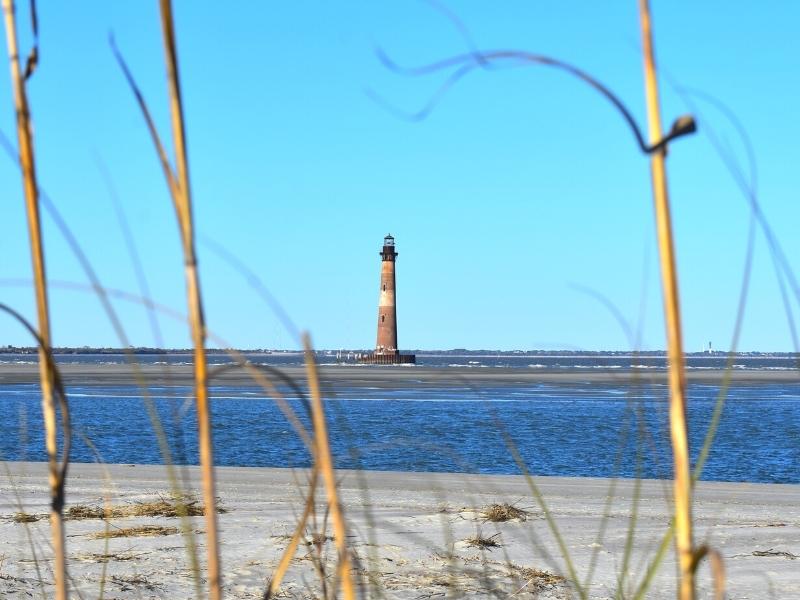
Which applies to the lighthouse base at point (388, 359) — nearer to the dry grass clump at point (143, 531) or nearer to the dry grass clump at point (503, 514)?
the dry grass clump at point (503, 514)

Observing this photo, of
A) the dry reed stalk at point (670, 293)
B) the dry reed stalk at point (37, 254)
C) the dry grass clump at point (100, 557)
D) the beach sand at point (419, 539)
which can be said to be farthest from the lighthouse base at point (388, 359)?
the dry reed stalk at point (670, 293)

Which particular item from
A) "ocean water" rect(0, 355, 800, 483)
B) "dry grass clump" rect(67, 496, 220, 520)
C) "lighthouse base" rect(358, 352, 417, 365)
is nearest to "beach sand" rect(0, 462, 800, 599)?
"dry grass clump" rect(67, 496, 220, 520)

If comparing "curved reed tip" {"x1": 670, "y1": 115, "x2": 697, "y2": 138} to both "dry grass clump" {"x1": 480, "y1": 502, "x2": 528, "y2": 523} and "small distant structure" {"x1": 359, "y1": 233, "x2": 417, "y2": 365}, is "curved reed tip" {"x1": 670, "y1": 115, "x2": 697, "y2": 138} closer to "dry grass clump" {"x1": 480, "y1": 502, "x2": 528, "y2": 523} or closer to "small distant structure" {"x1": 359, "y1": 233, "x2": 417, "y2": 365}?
"dry grass clump" {"x1": 480, "y1": 502, "x2": 528, "y2": 523}

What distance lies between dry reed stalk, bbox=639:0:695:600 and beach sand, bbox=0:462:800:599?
2.08m

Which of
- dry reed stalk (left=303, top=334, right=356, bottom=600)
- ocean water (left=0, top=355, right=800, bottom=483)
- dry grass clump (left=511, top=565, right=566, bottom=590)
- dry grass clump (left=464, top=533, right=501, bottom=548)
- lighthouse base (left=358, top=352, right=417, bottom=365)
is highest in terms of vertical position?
dry reed stalk (left=303, top=334, right=356, bottom=600)

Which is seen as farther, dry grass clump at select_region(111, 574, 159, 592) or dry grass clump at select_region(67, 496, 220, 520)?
dry grass clump at select_region(67, 496, 220, 520)

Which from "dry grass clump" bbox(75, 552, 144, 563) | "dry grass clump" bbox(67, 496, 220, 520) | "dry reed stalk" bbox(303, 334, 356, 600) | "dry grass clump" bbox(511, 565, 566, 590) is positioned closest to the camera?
"dry reed stalk" bbox(303, 334, 356, 600)

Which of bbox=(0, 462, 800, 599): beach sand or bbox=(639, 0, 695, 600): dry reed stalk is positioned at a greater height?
bbox=(639, 0, 695, 600): dry reed stalk

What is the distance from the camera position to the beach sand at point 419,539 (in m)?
5.23

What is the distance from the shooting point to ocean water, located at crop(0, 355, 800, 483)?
57.7ft

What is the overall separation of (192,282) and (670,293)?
0.39 metres

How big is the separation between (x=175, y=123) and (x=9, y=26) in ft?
0.85

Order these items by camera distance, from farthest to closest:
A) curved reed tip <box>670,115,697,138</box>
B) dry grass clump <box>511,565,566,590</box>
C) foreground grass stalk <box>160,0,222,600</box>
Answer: dry grass clump <box>511,565,566,590</box> → foreground grass stalk <box>160,0,222,600</box> → curved reed tip <box>670,115,697,138</box>

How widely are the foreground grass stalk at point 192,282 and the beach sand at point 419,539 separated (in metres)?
1.99
